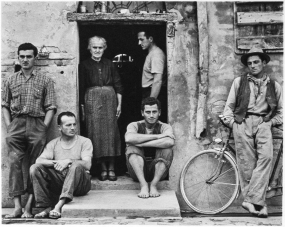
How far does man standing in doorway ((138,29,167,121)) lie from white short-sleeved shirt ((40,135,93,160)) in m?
1.32

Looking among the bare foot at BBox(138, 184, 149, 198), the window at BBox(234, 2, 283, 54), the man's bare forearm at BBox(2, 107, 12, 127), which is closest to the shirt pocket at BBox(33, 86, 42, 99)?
the man's bare forearm at BBox(2, 107, 12, 127)

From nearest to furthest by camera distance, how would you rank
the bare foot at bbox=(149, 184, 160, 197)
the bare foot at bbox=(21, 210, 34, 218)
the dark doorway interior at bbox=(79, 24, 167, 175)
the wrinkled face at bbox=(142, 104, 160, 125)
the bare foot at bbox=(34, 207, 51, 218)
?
the bare foot at bbox=(34, 207, 51, 218)
the bare foot at bbox=(21, 210, 34, 218)
the bare foot at bbox=(149, 184, 160, 197)
the wrinkled face at bbox=(142, 104, 160, 125)
the dark doorway interior at bbox=(79, 24, 167, 175)

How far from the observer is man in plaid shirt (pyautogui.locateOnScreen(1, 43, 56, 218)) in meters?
7.18

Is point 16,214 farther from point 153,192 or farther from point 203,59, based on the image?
point 203,59

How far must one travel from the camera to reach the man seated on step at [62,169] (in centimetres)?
670

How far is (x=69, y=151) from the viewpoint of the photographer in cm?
712

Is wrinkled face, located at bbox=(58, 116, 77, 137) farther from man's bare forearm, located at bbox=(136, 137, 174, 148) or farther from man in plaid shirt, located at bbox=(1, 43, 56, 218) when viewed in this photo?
man's bare forearm, located at bbox=(136, 137, 174, 148)

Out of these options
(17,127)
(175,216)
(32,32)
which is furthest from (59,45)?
(175,216)

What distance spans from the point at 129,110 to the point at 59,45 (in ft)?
6.78

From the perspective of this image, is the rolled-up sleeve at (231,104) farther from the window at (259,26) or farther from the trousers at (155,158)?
the trousers at (155,158)

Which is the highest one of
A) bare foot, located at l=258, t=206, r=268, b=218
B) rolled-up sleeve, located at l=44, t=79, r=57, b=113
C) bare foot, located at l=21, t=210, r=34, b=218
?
rolled-up sleeve, located at l=44, t=79, r=57, b=113

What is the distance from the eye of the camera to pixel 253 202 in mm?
7016

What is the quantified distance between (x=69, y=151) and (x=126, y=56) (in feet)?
9.79

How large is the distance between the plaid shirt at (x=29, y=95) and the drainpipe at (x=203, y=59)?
2.07 metres
